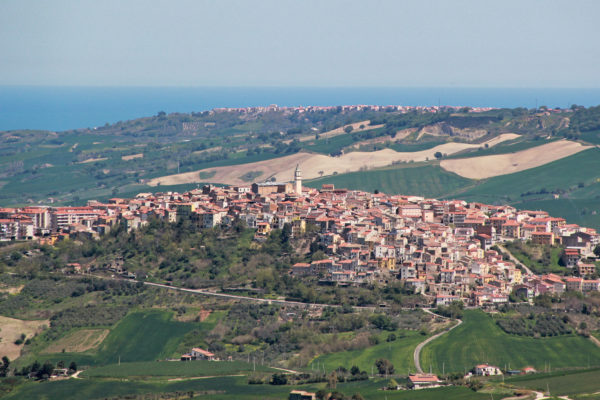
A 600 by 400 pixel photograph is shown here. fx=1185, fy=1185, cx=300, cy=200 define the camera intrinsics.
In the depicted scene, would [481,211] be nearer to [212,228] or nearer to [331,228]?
[331,228]

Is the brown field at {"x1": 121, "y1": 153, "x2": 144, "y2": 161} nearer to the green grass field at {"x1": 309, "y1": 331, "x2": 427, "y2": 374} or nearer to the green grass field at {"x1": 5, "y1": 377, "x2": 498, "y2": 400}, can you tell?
the green grass field at {"x1": 309, "y1": 331, "x2": 427, "y2": 374}

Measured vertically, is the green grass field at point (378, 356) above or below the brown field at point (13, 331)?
above

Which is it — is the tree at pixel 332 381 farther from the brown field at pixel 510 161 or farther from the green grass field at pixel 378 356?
the brown field at pixel 510 161

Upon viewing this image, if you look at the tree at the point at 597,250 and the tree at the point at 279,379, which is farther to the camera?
the tree at the point at 597,250

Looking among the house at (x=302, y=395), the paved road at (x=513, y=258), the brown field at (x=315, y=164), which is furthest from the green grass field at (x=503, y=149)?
the house at (x=302, y=395)

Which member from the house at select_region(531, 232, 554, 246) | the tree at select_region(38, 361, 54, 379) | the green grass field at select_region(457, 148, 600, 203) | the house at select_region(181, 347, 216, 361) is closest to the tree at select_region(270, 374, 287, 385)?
the house at select_region(181, 347, 216, 361)

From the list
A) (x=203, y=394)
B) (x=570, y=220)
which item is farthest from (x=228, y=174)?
(x=203, y=394)

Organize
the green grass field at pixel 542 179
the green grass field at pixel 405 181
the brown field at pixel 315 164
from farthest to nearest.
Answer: the brown field at pixel 315 164 → the green grass field at pixel 405 181 → the green grass field at pixel 542 179
